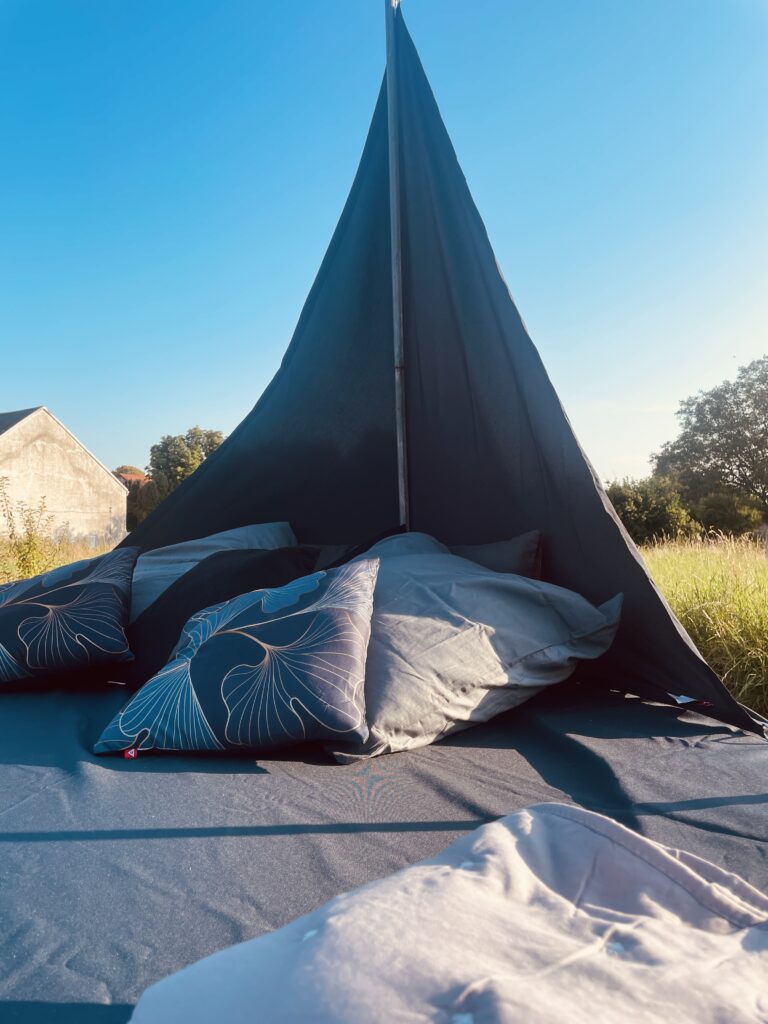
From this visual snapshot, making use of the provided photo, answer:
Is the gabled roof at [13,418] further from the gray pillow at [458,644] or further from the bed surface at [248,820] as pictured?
the gray pillow at [458,644]

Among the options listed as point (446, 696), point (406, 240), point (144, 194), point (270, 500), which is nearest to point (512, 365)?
point (406, 240)

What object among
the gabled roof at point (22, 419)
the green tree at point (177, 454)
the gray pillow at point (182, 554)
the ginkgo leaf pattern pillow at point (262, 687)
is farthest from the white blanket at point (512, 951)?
the green tree at point (177, 454)

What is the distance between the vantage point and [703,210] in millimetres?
3941

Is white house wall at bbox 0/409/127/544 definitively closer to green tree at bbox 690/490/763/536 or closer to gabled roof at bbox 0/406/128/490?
gabled roof at bbox 0/406/128/490

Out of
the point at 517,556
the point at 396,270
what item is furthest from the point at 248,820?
the point at 396,270

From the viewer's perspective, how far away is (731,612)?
2232 millimetres

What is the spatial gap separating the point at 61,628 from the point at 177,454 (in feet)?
75.5

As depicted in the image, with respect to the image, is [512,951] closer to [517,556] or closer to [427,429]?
[517,556]

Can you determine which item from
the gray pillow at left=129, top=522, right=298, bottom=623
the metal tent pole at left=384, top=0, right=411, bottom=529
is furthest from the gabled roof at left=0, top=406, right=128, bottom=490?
the metal tent pole at left=384, top=0, right=411, bottom=529

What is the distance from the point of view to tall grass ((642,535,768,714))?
6.76 ft

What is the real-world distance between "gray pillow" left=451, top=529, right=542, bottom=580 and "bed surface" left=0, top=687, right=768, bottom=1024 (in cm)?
53

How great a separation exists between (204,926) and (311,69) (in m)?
3.50

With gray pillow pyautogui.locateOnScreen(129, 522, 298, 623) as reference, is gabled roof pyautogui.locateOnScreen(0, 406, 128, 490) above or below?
above

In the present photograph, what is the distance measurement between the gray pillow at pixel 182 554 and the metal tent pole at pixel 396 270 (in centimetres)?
53
